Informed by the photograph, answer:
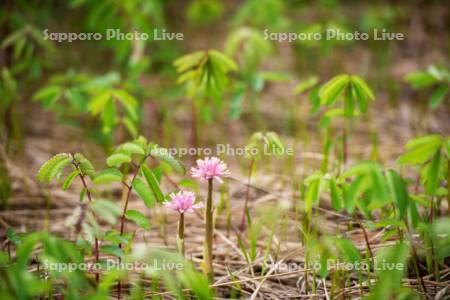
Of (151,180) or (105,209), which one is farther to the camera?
(151,180)

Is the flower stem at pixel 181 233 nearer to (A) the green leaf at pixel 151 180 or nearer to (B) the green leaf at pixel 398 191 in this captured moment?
(A) the green leaf at pixel 151 180

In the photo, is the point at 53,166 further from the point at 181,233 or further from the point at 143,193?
the point at 181,233

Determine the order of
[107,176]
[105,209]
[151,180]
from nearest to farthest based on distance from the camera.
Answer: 1. [105,209]
2. [107,176]
3. [151,180]

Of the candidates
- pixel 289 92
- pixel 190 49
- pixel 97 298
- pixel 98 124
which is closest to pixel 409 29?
pixel 289 92

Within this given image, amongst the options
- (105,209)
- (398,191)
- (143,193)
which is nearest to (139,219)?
(143,193)

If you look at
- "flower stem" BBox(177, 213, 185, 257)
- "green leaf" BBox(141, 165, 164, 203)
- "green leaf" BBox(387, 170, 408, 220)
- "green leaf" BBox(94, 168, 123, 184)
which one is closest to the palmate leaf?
"green leaf" BBox(94, 168, 123, 184)

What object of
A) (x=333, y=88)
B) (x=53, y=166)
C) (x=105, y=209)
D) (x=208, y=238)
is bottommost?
(x=208, y=238)

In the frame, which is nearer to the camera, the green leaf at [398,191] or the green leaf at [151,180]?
the green leaf at [398,191]

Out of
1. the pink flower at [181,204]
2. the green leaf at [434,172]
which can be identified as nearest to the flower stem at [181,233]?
the pink flower at [181,204]

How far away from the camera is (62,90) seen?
7.82 feet

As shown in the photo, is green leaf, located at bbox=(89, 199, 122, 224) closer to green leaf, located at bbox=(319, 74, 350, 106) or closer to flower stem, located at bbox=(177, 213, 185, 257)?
flower stem, located at bbox=(177, 213, 185, 257)

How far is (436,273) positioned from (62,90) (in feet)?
6.18

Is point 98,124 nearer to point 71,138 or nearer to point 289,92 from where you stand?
point 71,138

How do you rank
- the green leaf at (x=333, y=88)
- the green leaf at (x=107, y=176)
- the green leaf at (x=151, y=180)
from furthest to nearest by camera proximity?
the green leaf at (x=333, y=88), the green leaf at (x=151, y=180), the green leaf at (x=107, y=176)
